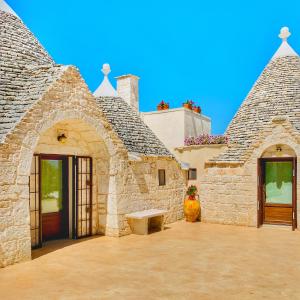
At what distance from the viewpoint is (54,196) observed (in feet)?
30.7

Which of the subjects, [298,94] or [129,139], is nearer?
[129,139]

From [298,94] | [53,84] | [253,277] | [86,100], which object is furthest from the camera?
[298,94]

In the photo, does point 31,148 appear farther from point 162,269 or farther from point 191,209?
point 191,209

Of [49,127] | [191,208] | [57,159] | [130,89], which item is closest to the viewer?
[49,127]

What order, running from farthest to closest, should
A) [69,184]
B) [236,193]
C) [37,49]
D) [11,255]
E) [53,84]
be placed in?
[236,193] < [37,49] < [69,184] < [53,84] < [11,255]

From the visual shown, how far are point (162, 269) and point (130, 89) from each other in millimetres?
10216

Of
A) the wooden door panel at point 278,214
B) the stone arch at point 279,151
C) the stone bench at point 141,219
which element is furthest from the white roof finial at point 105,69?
the wooden door panel at point 278,214

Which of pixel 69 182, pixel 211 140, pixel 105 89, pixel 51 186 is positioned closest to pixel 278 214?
pixel 211 140

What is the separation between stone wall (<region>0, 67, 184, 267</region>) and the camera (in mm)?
6914

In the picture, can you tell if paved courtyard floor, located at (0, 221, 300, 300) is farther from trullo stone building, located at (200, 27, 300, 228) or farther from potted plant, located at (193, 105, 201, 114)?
potted plant, located at (193, 105, 201, 114)

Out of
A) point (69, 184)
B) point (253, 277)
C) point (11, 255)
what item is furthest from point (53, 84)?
point (253, 277)

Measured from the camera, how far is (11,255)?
22.6ft

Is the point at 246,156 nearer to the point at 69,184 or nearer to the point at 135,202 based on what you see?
the point at 135,202

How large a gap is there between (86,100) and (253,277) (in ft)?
17.4
